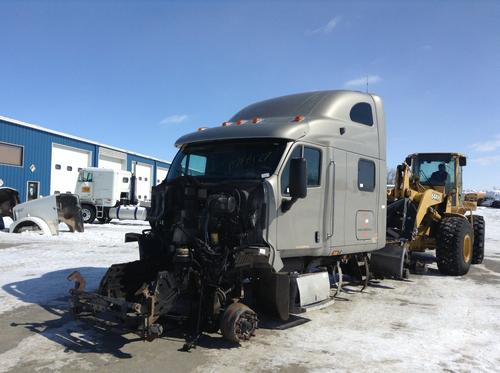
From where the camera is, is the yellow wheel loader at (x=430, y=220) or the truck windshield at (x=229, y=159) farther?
the yellow wheel loader at (x=430, y=220)

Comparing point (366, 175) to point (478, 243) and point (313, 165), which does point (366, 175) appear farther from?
point (478, 243)

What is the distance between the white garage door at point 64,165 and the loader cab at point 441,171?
25.0 metres

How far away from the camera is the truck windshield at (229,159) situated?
5.86 metres

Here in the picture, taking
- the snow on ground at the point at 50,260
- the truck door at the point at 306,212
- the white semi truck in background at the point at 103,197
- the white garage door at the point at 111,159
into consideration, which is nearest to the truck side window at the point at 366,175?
the truck door at the point at 306,212

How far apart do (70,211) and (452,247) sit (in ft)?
41.6

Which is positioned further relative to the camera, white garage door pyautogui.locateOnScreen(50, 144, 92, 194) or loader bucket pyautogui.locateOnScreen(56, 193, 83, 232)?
white garage door pyautogui.locateOnScreen(50, 144, 92, 194)

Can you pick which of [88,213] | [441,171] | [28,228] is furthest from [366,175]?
[88,213]

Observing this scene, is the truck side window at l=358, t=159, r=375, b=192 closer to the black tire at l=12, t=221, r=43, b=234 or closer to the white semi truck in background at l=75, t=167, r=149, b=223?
the black tire at l=12, t=221, r=43, b=234

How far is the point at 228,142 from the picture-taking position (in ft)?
20.6

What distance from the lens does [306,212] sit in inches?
239

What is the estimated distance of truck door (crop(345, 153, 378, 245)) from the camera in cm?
696

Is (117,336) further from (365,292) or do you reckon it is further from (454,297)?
(454,297)

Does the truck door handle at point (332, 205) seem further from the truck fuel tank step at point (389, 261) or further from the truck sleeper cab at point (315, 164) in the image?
the truck fuel tank step at point (389, 261)

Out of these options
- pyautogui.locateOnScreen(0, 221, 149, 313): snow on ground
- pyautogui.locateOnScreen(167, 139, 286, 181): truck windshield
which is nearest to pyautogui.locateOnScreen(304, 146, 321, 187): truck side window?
pyautogui.locateOnScreen(167, 139, 286, 181): truck windshield
